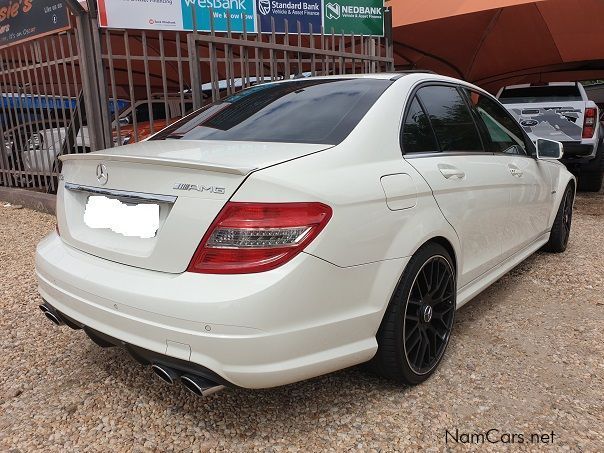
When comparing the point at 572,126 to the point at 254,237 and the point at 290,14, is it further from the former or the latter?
the point at 254,237

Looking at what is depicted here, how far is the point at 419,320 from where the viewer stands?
2.33 m

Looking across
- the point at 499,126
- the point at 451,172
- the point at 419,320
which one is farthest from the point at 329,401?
the point at 499,126

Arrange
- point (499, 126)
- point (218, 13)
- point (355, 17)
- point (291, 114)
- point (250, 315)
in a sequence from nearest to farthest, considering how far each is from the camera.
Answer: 1. point (250, 315)
2. point (291, 114)
3. point (499, 126)
4. point (218, 13)
5. point (355, 17)

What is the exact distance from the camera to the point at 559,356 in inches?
106

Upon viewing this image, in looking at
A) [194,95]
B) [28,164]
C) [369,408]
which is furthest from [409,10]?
[369,408]

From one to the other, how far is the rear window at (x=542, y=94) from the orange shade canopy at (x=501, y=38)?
1404 millimetres

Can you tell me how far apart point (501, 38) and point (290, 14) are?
6.50m

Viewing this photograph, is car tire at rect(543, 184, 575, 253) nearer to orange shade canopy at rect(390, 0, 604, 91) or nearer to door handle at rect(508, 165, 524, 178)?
door handle at rect(508, 165, 524, 178)

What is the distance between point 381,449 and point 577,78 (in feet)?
47.0

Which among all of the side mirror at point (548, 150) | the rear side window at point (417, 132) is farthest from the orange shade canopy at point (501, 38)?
the rear side window at point (417, 132)

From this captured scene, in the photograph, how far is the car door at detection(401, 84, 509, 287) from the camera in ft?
8.01

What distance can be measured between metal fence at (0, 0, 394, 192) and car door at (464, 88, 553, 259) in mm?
2411

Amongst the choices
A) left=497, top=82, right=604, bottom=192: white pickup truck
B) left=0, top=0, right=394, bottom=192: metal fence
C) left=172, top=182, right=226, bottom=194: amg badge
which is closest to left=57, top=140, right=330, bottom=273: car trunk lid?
left=172, top=182, right=226, bottom=194: amg badge

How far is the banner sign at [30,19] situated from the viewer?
582 cm
